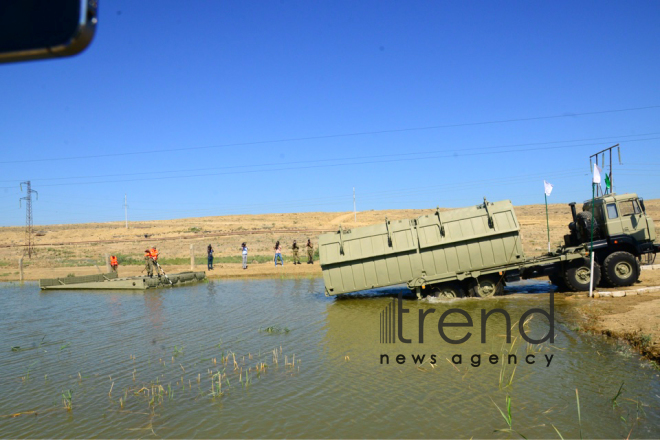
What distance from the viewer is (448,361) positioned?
952 centimetres

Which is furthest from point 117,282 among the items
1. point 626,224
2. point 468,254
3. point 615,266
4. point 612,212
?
point 626,224

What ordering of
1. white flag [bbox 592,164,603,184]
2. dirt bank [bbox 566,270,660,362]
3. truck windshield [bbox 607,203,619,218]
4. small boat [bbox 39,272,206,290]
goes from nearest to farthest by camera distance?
dirt bank [bbox 566,270,660,362] < white flag [bbox 592,164,603,184] < truck windshield [bbox 607,203,619,218] < small boat [bbox 39,272,206,290]

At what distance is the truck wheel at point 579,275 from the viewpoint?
16656mm

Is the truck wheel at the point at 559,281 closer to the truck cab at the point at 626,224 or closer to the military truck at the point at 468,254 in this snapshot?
the military truck at the point at 468,254

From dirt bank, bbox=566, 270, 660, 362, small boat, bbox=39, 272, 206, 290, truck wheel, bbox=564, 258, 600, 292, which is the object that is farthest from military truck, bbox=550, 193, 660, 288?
small boat, bbox=39, 272, 206, 290

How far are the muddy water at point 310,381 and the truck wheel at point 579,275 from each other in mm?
2412

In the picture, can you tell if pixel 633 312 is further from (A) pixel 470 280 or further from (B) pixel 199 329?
(B) pixel 199 329

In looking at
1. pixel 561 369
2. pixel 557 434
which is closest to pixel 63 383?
pixel 557 434

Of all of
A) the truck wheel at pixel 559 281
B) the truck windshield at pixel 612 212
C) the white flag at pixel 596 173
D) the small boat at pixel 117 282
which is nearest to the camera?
the white flag at pixel 596 173

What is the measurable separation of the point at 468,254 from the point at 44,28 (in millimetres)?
15479

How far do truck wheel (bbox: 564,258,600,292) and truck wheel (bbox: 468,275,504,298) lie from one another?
2.37 metres

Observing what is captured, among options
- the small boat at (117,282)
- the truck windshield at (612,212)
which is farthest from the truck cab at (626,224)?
the small boat at (117,282)

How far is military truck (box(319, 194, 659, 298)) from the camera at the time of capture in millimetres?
15852

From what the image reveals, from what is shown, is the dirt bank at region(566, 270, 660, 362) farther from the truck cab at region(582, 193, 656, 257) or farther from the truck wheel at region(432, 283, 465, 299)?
the truck wheel at region(432, 283, 465, 299)
